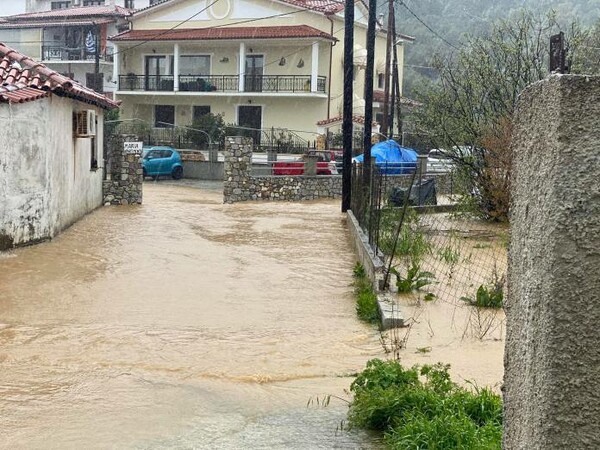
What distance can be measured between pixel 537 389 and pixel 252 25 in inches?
1673

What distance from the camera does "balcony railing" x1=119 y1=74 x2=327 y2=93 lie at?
42.2 m

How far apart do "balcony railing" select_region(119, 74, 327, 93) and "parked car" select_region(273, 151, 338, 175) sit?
30.6 feet

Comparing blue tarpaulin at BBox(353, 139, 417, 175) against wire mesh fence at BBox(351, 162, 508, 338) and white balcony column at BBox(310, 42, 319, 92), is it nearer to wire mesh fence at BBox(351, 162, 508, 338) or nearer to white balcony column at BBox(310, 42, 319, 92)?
wire mesh fence at BBox(351, 162, 508, 338)

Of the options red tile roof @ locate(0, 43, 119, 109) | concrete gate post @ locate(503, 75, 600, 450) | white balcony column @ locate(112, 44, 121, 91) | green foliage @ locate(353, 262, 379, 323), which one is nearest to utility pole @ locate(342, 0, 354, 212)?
red tile roof @ locate(0, 43, 119, 109)

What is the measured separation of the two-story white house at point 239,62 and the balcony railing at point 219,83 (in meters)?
0.05

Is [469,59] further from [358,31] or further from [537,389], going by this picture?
[358,31]

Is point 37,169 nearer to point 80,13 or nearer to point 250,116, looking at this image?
point 250,116

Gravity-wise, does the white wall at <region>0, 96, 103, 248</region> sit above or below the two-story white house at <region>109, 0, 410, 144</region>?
below

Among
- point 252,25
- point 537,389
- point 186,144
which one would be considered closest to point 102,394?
point 537,389

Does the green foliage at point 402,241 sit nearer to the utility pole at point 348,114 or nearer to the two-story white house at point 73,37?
the utility pole at point 348,114

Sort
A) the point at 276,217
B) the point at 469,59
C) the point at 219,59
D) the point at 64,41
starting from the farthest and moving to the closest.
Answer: the point at 64,41, the point at 219,59, the point at 276,217, the point at 469,59

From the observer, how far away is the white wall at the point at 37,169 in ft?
45.4

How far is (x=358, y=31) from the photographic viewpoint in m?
45.1

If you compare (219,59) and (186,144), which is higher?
(219,59)
